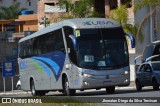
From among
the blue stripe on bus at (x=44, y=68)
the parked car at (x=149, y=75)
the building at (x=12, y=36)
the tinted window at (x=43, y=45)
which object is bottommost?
the building at (x=12, y=36)

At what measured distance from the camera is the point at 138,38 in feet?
162

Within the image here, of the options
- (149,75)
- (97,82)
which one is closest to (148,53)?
(149,75)

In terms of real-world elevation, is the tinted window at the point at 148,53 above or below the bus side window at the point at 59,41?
below

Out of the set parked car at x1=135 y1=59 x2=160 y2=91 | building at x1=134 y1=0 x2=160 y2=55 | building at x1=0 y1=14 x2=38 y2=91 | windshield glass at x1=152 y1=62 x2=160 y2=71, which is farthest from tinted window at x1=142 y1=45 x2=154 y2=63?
building at x1=0 y1=14 x2=38 y2=91

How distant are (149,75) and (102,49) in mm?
6248

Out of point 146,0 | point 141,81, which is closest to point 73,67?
point 141,81

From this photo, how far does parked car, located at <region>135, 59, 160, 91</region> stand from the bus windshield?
4.74 meters

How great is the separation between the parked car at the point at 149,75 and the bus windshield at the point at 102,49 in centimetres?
474

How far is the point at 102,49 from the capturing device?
25031 millimetres

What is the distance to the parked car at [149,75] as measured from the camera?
97.5ft

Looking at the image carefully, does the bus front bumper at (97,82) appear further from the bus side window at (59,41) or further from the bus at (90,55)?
the bus side window at (59,41)

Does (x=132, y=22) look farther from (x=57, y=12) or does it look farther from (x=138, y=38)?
(x=57, y=12)

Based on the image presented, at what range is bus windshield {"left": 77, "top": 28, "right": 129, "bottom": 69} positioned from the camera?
980 inches

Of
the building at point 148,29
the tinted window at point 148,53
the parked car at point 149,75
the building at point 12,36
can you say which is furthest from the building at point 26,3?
the parked car at point 149,75
